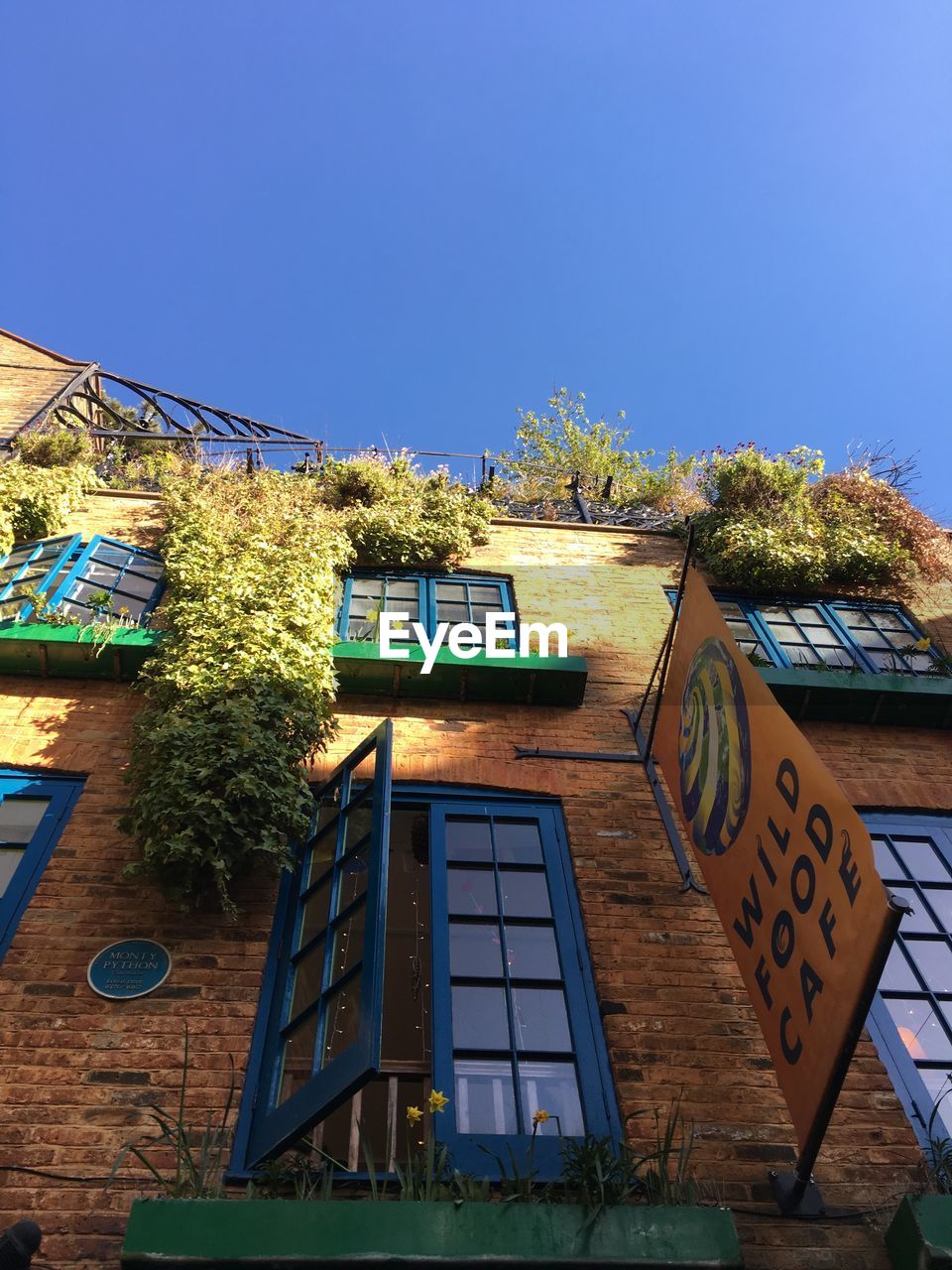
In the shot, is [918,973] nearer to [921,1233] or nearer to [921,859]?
[921,859]

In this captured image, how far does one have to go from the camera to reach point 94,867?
18.5ft

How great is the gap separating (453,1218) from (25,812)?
388cm

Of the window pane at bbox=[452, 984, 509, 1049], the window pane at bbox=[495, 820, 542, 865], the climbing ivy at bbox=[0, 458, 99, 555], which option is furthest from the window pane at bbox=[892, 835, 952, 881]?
the climbing ivy at bbox=[0, 458, 99, 555]

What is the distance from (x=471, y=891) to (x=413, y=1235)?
2333 mm

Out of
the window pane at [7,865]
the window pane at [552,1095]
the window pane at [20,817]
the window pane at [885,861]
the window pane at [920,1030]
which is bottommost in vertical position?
the window pane at [552,1095]

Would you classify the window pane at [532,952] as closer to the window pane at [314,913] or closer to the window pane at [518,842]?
the window pane at [518,842]

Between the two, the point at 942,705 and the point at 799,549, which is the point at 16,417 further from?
the point at 942,705

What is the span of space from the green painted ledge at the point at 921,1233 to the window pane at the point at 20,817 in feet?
16.8

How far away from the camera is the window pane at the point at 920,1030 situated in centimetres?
518

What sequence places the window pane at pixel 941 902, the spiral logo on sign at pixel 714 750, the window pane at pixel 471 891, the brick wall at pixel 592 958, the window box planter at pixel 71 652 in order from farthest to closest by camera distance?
the window box planter at pixel 71 652
the window pane at pixel 941 902
the window pane at pixel 471 891
the spiral logo on sign at pixel 714 750
the brick wall at pixel 592 958

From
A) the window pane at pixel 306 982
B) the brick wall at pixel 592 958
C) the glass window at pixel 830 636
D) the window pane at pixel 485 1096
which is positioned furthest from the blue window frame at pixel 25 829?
the glass window at pixel 830 636

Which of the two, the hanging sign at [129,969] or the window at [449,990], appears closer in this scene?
the window at [449,990]

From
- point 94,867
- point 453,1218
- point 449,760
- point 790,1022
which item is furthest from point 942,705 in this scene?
point 94,867

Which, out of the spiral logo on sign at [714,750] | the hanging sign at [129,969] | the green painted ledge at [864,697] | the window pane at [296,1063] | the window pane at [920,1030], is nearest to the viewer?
the window pane at [296,1063]
